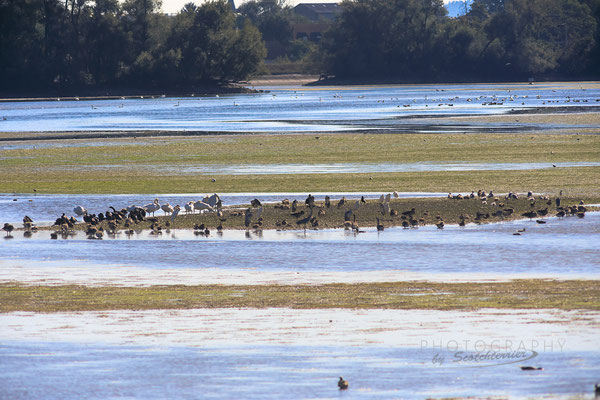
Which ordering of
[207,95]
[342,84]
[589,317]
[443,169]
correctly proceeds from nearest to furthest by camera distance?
[589,317] < [443,169] < [207,95] < [342,84]

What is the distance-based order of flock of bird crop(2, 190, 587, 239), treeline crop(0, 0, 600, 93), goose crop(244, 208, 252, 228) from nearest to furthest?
flock of bird crop(2, 190, 587, 239) < goose crop(244, 208, 252, 228) < treeline crop(0, 0, 600, 93)

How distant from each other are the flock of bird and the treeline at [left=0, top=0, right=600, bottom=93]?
12916 centimetres

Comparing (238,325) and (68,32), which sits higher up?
(68,32)

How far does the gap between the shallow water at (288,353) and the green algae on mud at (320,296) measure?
512 mm

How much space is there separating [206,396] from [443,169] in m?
28.8

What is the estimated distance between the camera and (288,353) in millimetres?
12805

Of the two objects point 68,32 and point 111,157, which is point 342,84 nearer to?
point 68,32

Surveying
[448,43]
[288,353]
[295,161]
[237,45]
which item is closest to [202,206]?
[288,353]

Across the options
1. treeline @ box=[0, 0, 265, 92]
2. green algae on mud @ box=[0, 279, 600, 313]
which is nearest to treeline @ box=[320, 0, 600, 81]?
treeline @ box=[0, 0, 265, 92]

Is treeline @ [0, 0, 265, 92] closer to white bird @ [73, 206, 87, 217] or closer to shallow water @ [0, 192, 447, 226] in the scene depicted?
shallow water @ [0, 192, 447, 226]

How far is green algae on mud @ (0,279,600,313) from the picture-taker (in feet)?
50.8

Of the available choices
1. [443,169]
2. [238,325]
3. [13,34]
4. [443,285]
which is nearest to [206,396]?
[238,325]

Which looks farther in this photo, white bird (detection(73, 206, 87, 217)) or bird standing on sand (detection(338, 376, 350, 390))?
white bird (detection(73, 206, 87, 217))

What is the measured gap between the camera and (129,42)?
158m
